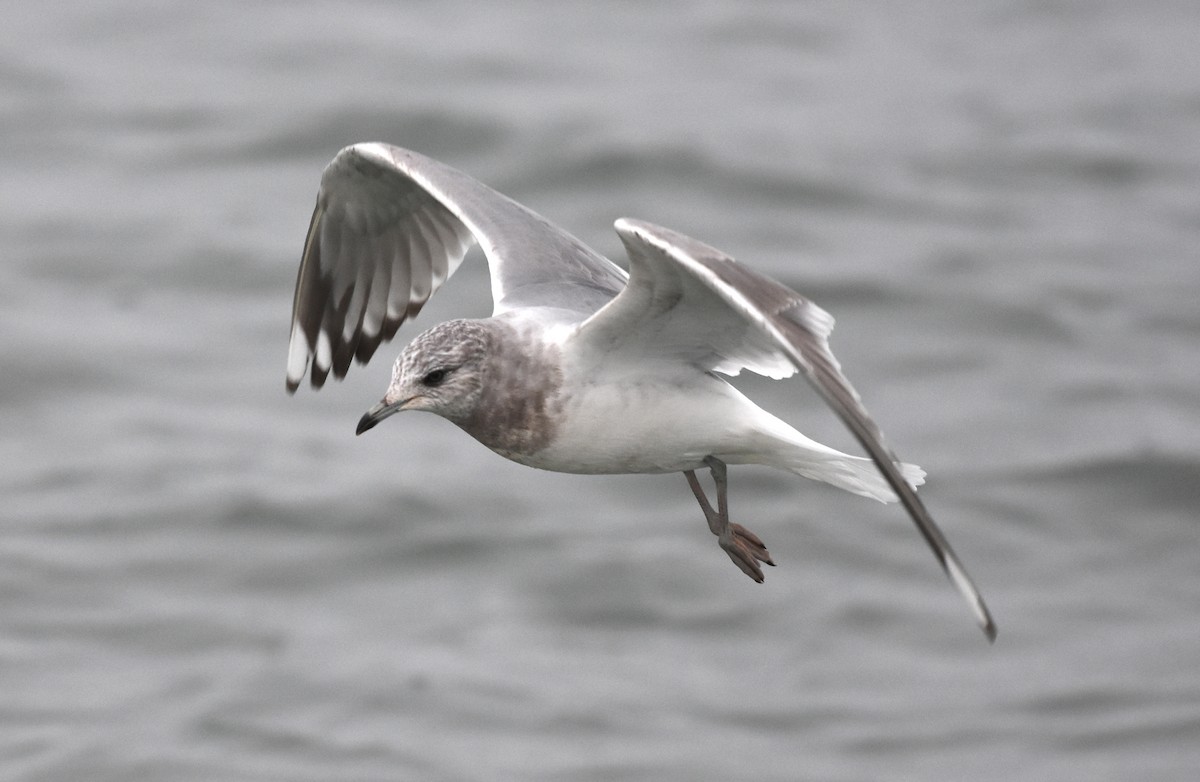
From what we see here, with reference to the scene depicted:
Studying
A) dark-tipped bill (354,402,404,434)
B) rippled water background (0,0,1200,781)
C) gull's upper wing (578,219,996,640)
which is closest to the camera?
gull's upper wing (578,219,996,640)

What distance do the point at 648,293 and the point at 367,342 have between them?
268 cm

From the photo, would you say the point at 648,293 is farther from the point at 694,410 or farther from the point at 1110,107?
the point at 1110,107

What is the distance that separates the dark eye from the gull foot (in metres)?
1.27

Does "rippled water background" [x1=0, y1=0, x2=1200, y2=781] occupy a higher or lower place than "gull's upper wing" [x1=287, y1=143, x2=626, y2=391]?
lower

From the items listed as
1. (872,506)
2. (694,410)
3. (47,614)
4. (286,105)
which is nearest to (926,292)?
(872,506)

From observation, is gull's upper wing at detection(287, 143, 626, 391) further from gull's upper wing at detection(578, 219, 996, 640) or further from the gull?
gull's upper wing at detection(578, 219, 996, 640)

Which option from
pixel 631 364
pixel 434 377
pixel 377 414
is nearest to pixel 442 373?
pixel 434 377

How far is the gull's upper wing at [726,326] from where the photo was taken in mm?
5938

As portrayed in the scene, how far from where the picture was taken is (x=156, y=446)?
2030 centimetres

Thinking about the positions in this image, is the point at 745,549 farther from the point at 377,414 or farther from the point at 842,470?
the point at 377,414

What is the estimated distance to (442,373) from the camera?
7.27 metres

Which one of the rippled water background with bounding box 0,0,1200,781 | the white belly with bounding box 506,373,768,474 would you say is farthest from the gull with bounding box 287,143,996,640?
the rippled water background with bounding box 0,0,1200,781

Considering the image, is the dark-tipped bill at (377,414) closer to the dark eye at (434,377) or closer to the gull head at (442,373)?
the gull head at (442,373)

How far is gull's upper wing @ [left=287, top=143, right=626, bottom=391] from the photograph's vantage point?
865 cm
